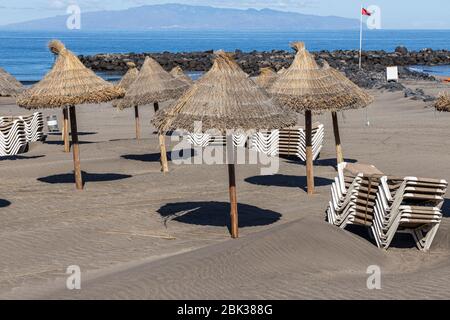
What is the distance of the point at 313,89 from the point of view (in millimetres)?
14383

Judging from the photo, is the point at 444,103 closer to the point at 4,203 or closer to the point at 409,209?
the point at 409,209

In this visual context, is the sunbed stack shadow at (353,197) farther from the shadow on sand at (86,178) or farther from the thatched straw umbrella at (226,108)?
the shadow on sand at (86,178)

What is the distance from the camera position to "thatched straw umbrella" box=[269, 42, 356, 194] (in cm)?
1416

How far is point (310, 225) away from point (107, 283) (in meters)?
3.40

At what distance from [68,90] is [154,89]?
3203 mm

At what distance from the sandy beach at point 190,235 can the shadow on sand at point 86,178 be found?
39 millimetres

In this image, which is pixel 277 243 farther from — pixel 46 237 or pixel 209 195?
pixel 209 195

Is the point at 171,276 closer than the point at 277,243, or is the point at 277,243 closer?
the point at 171,276

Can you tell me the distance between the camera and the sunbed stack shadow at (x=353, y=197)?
10805 millimetres

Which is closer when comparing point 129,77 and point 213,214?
point 213,214

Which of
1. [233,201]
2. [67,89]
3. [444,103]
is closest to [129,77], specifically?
[67,89]

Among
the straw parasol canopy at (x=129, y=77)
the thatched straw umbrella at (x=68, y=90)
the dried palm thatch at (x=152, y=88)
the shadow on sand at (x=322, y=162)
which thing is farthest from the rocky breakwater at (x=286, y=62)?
the thatched straw umbrella at (x=68, y=90)

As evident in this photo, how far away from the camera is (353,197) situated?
11.1 meters
